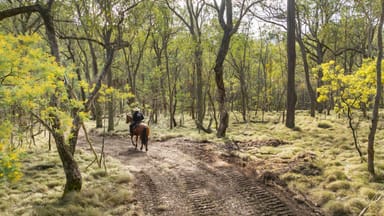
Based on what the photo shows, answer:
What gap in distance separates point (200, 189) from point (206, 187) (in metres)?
0.23

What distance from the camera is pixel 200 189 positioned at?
8023mm

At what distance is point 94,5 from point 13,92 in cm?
774

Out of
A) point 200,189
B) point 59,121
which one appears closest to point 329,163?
point 200,189

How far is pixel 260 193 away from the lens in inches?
300

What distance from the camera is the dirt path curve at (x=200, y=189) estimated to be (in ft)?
22.2

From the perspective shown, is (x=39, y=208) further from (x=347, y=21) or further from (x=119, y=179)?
(x=347, y=21)

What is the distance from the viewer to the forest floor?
6805 millimetres

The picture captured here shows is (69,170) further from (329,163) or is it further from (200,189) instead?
(329,163)

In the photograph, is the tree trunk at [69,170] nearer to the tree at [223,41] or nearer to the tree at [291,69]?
the tree at [223,41]

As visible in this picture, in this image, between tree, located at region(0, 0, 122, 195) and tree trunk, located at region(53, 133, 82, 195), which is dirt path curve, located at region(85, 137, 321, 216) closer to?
tree trunk, located at region(53, 133, 82, 195)

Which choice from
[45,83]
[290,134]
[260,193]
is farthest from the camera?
[290,134]

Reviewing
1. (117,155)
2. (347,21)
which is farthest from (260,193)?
(347,21)

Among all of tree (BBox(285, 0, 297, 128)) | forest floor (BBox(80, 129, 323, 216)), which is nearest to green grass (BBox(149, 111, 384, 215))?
forest floor (BBox(80, 129, 323, 216))

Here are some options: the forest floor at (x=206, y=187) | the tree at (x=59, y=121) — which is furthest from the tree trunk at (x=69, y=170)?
the forest floor at (x=206, y=187)
